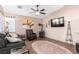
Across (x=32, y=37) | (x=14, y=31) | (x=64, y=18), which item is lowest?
(x=32, y=37)

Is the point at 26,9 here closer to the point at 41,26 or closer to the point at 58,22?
the point at 41,26

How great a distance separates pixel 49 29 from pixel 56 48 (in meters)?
0.46

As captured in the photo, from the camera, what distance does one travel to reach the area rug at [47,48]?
1.65 meters

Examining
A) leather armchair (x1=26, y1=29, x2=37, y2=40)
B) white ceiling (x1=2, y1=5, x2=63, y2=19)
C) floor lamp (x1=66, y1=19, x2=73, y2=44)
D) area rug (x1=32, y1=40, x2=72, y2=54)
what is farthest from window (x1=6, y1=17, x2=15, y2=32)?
floor lamp (x1=66, y1=19, x2=73, y2=44)

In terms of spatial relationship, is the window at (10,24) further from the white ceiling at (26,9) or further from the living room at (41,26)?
A: the white ceiling at (26,9)

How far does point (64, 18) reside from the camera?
174 cm

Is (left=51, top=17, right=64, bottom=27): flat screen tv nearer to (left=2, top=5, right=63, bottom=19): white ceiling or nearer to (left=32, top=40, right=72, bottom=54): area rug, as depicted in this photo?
(left=2, top=5, right=63, bottom=19): white ceiling

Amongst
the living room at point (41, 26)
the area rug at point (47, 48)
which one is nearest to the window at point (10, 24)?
the living room at point (41, 26)

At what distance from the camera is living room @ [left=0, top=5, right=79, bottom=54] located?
1.65 metres

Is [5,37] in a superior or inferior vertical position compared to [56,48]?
superior

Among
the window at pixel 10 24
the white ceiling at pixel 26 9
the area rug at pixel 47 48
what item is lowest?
the area rug at pixel 47 48

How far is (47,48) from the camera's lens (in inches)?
67.6
